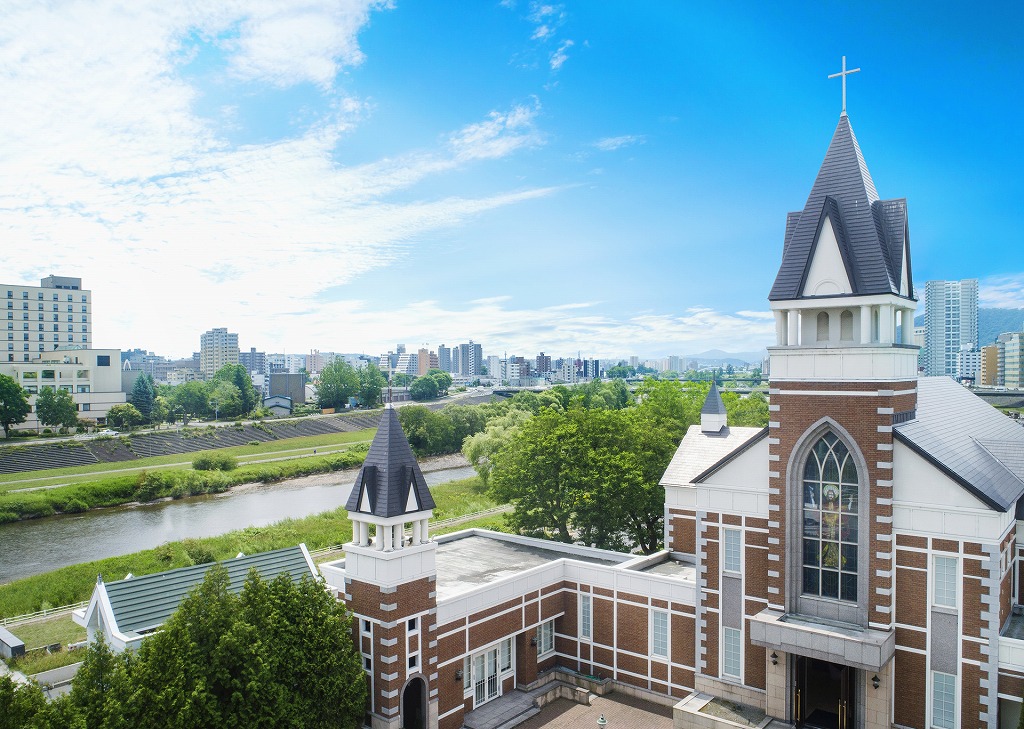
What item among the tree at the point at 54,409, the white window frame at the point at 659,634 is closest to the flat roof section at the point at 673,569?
the white window frame at the point at 659,634

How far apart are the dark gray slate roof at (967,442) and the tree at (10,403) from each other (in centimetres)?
8704

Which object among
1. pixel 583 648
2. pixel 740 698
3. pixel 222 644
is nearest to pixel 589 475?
pixel 583 648

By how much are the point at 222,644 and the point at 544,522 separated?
69.6 ft

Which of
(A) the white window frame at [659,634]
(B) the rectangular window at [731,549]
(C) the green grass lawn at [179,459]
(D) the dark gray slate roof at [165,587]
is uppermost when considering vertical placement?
(B) the rectangular window at [731,549]

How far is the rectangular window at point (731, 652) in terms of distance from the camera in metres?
20.9

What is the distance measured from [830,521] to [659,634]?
6982 millimetres

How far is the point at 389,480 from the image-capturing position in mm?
18984

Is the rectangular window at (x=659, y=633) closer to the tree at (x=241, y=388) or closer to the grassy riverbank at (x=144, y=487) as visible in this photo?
the grassy riverbank at (x=144, y=487)

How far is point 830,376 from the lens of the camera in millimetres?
18922

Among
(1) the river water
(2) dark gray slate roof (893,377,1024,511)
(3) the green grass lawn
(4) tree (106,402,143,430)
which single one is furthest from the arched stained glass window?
(4) tree (106,402,143,430)

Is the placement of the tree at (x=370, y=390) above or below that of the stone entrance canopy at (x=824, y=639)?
above

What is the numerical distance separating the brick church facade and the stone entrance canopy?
54 millimetres

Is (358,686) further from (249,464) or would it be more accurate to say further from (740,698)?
(249,464)

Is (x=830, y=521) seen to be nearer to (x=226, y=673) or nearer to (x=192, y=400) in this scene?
(x=226, y=673)
